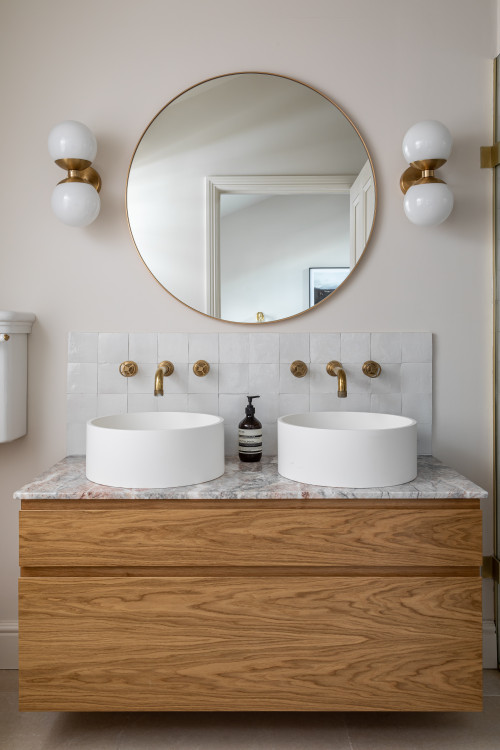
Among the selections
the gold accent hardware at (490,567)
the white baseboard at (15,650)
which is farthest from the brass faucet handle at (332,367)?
the white baseboard at (15,650)

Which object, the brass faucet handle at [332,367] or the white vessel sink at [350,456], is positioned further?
the brass faucet handle at [332,367]

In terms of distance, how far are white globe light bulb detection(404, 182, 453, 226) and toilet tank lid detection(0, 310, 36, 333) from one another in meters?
1.29

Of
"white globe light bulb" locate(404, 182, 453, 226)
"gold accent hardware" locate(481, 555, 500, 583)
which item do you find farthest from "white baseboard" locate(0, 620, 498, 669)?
"white globe light bulb" locate(404, 182, 453, 226)

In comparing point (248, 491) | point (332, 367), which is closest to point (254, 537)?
point (248, 491)

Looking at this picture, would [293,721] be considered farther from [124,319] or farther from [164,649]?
[124,319]

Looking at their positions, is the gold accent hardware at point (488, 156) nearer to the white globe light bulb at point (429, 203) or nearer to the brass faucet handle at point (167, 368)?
the white globe light bulb at point (429, 203)

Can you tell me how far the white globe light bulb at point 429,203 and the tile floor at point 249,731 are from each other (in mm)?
1514

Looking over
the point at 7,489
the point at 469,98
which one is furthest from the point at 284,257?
the point at 7,489

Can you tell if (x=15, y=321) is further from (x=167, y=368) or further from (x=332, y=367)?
(x=332, y=367)

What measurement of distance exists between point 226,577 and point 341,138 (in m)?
1.45

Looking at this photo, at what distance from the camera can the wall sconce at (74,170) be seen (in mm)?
1846

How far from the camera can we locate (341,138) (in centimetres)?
201

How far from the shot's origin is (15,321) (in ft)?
6.33

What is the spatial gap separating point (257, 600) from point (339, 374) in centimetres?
71
